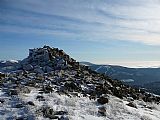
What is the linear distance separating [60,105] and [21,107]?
→ 4.98 metres

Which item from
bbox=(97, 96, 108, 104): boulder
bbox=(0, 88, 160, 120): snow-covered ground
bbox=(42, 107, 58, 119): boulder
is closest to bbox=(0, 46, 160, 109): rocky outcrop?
bbox=(97, 96, 108, 104): boulder

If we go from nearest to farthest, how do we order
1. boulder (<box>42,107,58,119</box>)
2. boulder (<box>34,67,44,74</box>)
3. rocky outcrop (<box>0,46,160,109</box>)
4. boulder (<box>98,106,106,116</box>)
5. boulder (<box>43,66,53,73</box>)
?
boulder (<box>42,107,58,119</box>)
boulder (<box>98,106,106,116</box>)
rocky outcrop (<box>0,46,160,109</box>)
boulder (<box>34,67,44,74</box>)
boulder (<box>43,66,53,73</box>)

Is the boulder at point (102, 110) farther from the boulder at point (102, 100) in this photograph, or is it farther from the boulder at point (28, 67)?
the boulder at point (28, 67)

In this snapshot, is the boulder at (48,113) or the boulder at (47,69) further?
the boulder at (47,69)

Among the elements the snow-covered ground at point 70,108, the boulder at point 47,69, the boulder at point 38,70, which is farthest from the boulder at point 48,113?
the boulder at point 47,69

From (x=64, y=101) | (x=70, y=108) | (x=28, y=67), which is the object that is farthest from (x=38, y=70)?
(x=70, y=108)

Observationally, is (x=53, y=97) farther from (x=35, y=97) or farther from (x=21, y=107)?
(x=21, y=107)

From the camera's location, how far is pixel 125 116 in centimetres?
3406

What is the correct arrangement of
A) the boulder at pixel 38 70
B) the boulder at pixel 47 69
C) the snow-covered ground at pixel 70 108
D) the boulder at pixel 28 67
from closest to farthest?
the snow-covered ground at pixel 70 108 < the boulder at pixel 38 70 < the boulder at pixel 47 69 < the boulder at pixel 28 67

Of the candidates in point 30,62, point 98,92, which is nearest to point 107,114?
point 98,92

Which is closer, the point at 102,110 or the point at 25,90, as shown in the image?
the point at 102,110

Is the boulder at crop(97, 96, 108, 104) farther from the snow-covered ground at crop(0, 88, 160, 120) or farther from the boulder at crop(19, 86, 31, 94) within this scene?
the boulder at crop(19, 86, 31, 94)

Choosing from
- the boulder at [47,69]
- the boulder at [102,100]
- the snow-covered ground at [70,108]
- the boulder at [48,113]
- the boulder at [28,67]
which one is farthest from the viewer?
the boulder at [28,67]

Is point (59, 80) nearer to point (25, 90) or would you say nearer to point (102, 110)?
point (25, 90)
